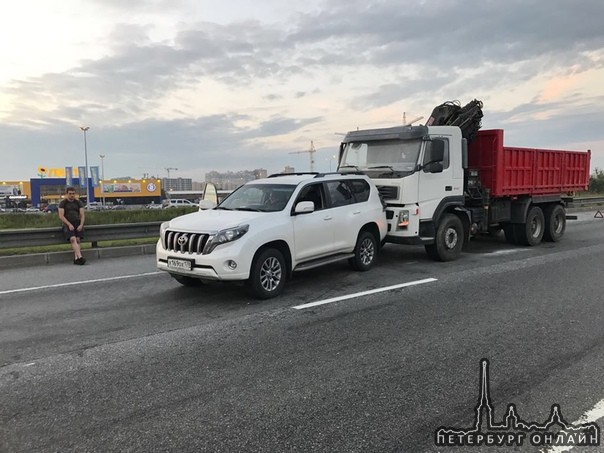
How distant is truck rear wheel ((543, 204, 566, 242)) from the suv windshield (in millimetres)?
8567

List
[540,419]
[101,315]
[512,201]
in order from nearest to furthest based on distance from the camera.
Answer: [540,419] → [101,315] → [512,201]

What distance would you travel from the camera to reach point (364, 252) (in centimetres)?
880

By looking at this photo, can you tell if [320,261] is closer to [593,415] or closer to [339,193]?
[339,193]

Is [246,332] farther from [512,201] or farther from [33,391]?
[512,201]

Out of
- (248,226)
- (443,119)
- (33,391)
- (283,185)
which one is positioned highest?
(443,119)

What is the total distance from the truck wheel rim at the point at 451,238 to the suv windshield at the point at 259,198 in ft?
13.0

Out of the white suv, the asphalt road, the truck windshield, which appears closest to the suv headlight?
the white suv

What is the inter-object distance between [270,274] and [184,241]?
1.32 m

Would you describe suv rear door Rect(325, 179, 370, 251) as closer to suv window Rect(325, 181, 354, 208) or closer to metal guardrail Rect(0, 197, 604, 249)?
suv window Rect(325, 181, 354, 208)

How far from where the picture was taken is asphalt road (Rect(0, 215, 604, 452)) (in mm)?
3238

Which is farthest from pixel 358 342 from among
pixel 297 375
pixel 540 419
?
pixel 540 419

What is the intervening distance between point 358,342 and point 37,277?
690 cm

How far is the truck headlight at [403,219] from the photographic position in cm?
922

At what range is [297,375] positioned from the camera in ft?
13.6
